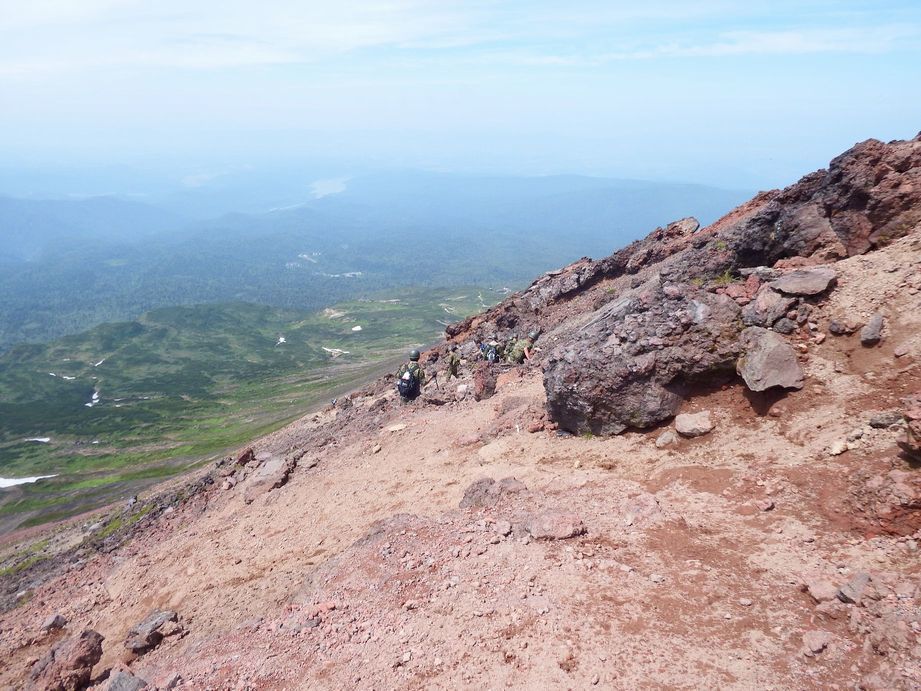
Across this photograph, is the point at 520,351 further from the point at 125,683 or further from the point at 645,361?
the point at 125,683

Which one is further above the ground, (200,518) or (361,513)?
(361,513)

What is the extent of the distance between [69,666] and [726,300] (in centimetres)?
2008

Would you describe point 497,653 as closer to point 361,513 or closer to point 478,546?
point 478,546

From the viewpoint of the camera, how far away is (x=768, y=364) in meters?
13.6

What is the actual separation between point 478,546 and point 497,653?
286 centimetres

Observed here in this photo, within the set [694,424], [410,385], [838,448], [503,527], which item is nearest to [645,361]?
[694,424]

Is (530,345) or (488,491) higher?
(530,345)

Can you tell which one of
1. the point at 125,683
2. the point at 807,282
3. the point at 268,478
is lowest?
the point at 268,478

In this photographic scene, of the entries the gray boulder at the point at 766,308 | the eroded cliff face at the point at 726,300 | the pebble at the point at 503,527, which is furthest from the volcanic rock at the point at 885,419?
the pebble at the point at 503,527

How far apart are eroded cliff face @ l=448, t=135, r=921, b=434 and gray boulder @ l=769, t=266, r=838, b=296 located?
0.17 ft

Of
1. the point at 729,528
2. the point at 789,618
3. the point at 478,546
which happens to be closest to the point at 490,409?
the point at 478,546

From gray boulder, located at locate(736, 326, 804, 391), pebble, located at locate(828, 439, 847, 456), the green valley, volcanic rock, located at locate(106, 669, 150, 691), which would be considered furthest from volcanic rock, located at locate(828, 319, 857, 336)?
the green valley

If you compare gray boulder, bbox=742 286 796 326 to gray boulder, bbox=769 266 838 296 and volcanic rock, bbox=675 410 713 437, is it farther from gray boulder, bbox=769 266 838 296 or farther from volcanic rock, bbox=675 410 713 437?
volcanic rock, bbox=675 410 713 437

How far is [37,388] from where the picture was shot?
483ft
